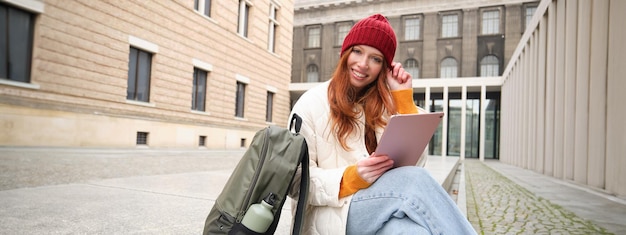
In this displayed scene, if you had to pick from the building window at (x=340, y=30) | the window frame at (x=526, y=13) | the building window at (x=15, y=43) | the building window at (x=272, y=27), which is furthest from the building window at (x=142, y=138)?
the window frame at (x=526, y=13)

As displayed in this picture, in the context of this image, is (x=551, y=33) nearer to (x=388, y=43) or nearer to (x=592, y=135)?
(x=592, y=135)

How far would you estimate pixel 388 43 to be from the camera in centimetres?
205

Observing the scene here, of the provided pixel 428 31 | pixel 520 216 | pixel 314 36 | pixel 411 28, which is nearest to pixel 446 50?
pixel 428 31

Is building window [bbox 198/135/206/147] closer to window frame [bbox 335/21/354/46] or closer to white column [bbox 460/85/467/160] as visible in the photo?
white column [bbox 460/85/467/160]

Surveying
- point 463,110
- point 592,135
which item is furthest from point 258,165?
point 463,110

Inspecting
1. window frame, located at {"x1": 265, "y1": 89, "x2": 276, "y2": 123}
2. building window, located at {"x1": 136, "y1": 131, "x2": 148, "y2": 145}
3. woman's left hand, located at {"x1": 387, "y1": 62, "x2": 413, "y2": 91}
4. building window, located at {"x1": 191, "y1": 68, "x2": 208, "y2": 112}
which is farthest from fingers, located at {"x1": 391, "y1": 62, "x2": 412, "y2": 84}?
window frame, located at {"x1": 265, "y1": 89, "x2": 276, "y2": 123}

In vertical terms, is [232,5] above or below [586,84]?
above

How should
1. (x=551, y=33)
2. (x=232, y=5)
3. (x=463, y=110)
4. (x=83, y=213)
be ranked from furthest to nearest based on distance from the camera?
(x=463, y=110) < (x=232, y=5) < (x=551, y=33) < (x=83, y=213)

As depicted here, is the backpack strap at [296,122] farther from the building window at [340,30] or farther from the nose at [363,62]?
the building window at [340,30]

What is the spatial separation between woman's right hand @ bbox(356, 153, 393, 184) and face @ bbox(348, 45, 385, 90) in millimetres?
570

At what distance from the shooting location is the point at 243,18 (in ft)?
59.6

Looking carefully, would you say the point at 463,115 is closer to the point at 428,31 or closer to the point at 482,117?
the point at 482,117

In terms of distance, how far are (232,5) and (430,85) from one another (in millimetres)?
10714

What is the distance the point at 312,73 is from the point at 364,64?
28979mm
